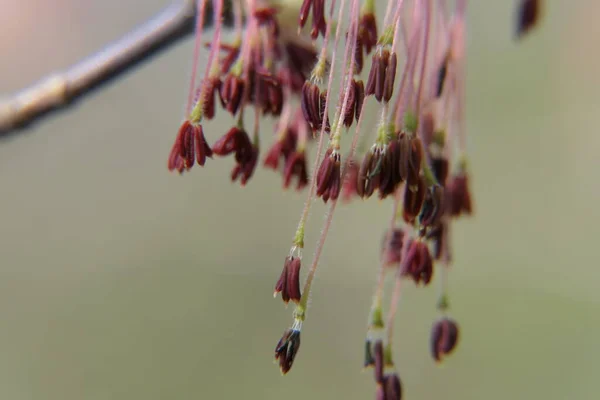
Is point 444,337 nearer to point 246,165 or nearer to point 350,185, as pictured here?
point 350,185

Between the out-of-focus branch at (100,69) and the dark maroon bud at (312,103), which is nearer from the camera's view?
the dark maroon bud at (312,103)

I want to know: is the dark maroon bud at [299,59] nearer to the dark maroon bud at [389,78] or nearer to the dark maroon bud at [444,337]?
the dark maroon bud at [389,78]

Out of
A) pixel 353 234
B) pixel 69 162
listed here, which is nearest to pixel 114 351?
pixel 69 162

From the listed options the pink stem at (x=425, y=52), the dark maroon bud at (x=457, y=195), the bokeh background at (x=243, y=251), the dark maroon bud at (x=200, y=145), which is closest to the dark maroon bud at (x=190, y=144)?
the dark maroon bud at (x=200, y=145)

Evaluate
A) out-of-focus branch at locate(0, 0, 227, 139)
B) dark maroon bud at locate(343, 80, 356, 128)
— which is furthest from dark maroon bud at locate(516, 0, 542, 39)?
out-of-focus branch at locate(0, 0, 227, 139)

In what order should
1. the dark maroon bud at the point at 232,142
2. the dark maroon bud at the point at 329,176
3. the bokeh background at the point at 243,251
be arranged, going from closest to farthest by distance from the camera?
the dark maroon bud at the point at 329,176 < the dark maroon bud at the point at 232,142 < the bokeh background at the point at 243,251

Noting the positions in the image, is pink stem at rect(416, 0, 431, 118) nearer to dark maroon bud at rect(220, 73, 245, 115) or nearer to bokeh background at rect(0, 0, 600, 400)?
dark maroon bud at rect(220, 73, 245, 115)
